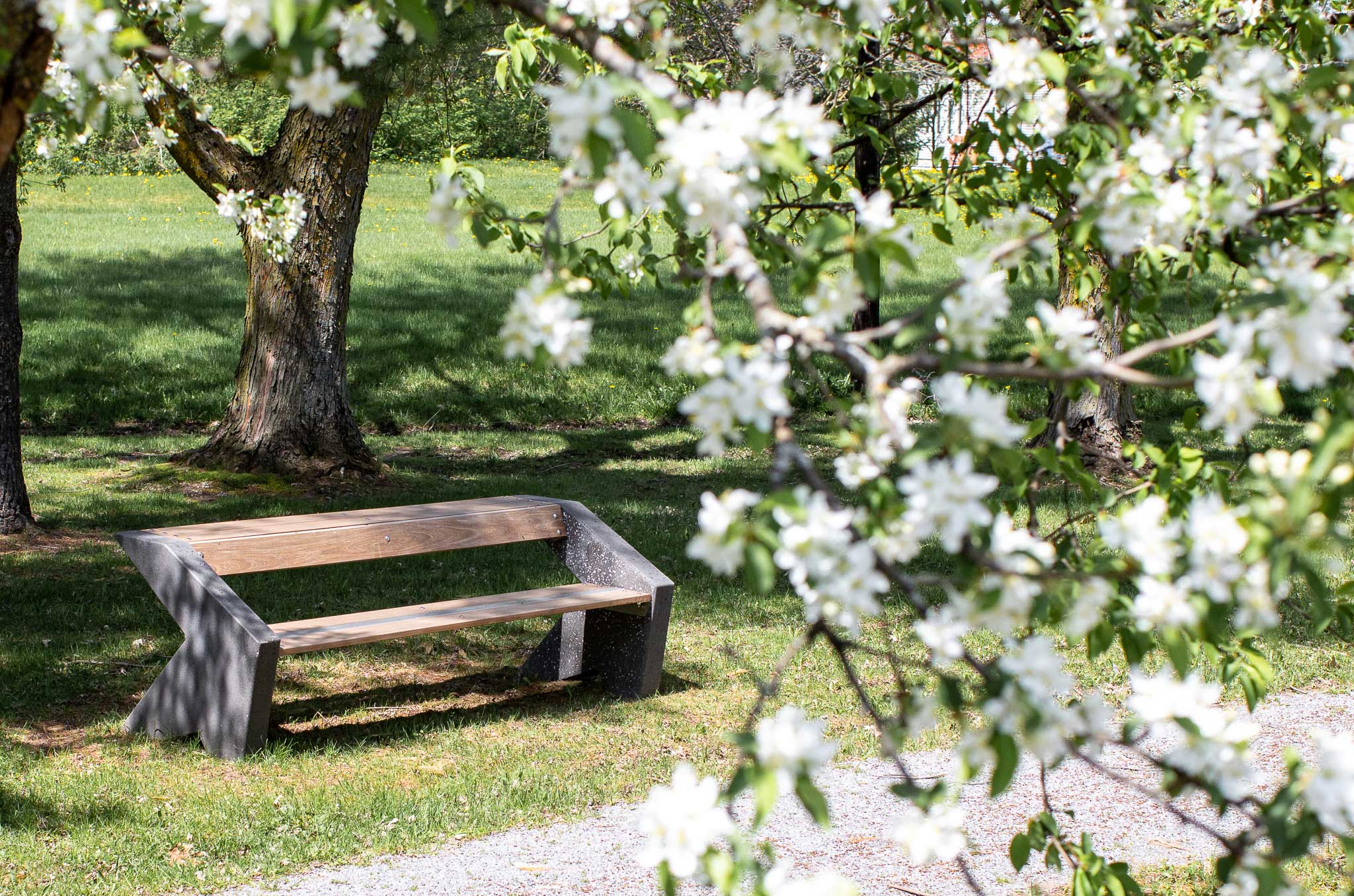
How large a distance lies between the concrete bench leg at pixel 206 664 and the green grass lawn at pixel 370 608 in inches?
3.8

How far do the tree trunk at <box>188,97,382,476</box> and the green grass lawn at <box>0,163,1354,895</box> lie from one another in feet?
1.03

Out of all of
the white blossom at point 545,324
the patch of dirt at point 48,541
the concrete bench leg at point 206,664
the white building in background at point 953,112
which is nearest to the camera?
the white blossom at point 545,324

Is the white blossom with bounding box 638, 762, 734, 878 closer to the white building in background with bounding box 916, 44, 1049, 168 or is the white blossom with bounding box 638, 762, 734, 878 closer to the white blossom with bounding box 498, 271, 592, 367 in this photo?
the white blossom with bounding box 498, 271, 592, 367

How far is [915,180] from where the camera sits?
3.11 metres

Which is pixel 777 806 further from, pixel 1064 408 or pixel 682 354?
pixel 682 354

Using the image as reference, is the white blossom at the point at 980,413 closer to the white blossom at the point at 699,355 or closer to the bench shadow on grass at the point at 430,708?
the white blossom at the point at 699,355

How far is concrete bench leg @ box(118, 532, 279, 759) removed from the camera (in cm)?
384

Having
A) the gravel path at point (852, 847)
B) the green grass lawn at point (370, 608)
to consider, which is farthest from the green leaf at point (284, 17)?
the gravel path at point (852, 847)

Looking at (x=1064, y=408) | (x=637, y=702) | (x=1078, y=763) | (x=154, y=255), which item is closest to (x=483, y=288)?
(x=154, y=255)

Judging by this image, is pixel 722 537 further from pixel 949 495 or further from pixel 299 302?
pixel 299 302

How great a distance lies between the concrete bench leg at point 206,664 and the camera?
384 centimetres

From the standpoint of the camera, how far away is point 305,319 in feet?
25.8

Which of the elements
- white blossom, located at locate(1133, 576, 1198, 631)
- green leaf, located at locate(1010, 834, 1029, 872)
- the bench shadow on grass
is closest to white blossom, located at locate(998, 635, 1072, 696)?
white blossom, located at locate(1133, 576, 1198, 631)

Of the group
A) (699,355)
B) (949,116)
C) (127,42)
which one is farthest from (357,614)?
(949,116)
